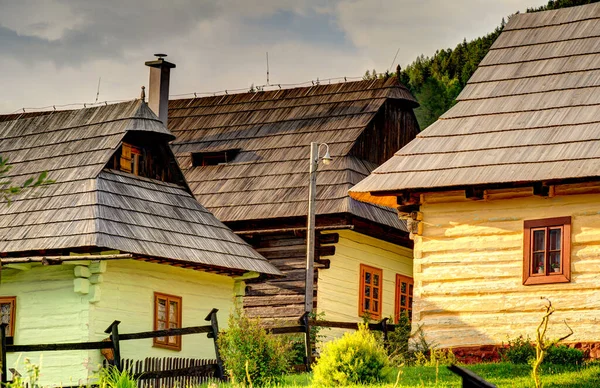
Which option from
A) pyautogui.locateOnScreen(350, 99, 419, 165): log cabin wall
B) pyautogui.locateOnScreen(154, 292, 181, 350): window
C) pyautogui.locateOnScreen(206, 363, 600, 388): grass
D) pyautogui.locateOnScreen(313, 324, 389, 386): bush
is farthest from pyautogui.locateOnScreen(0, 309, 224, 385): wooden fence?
pyautogui.locateOnScreen(350, 99, 419, 165): log cabin wall

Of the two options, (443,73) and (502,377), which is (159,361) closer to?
(502,377)

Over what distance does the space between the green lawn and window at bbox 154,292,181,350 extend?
419 centimetres

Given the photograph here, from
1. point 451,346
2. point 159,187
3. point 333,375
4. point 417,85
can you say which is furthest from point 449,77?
point 333,375

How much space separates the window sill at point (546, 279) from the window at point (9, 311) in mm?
8367

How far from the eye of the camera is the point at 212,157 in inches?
1169

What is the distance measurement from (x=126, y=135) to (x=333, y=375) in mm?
8493

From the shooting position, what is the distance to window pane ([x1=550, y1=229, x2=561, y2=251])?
62.5 ft

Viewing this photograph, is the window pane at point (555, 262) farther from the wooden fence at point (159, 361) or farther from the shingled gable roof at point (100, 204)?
the shingled gable roof at point (100, 204)

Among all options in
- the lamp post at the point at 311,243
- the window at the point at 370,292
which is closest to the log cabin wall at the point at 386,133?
the window at the point at 370,292

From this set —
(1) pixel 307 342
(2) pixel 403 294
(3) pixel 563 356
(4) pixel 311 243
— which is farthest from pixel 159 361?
(2) pixel 403 294

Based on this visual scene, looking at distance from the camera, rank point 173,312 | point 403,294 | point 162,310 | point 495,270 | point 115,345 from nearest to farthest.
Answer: point 115,345 → point 495,270 → point 162,310 → point 173,312 → point 403,294

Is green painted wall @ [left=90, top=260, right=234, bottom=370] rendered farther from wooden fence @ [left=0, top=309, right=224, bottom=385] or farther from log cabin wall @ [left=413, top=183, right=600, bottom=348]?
log cabin wall @ [left=413, top=183, right=600, bottom=348]

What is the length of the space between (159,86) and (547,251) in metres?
11.9

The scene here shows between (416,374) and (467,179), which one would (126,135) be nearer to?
(467,179)
